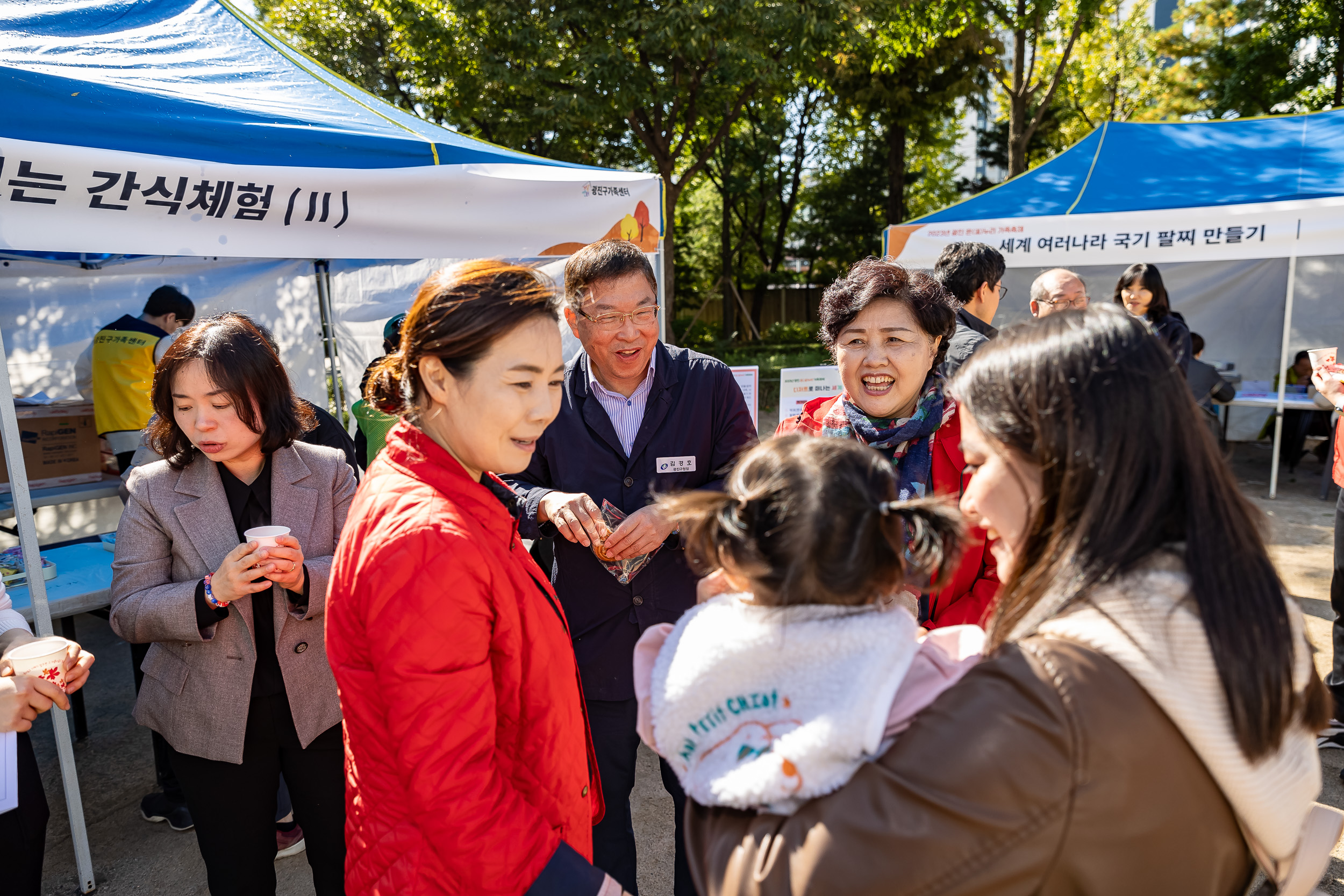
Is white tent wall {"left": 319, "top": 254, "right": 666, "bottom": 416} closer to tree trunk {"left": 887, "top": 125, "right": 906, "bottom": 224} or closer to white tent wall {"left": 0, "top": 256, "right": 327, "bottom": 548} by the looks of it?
white tent wall {"left": 0, "top": 256, "right": 327, "bottom": 548}

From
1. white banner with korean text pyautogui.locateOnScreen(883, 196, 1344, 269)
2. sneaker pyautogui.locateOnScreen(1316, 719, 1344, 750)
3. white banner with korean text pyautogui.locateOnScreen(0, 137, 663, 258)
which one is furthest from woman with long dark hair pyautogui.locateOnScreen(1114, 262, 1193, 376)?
white banner with korean text pyautogui.locateOnScreen(0, 137, 663, 258)

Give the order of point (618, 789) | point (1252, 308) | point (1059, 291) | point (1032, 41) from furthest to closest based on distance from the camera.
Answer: point (1032, 41) < point (1252, 308) < point (1059, 291) < point (618, 789)

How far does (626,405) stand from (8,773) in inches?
63.9

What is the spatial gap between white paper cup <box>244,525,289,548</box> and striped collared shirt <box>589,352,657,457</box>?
0.91 m

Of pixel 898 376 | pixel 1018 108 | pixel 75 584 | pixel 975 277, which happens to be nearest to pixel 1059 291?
pixel 975 277

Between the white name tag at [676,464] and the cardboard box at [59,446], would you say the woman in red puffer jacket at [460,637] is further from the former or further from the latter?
the cardboard box at [59,446]

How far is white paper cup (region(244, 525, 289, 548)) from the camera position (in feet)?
5.68

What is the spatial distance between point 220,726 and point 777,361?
13.9m

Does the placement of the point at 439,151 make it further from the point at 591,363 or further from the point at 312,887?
the point at 312,887

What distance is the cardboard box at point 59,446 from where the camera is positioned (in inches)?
183

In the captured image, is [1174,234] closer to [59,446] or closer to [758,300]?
[59,446]

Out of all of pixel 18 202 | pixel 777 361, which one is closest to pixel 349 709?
pixel 18 202

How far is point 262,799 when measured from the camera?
1931 mm

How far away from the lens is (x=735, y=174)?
20.3 meters
